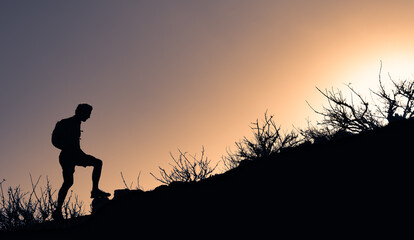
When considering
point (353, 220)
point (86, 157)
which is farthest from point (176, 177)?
point (353, 220)

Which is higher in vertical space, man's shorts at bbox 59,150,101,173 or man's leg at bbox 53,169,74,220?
man's shorts at bbox 59,150,101,173

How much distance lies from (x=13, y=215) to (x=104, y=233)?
716 inches

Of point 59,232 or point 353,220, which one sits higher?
point 59,232

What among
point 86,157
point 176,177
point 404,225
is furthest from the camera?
point 176,177

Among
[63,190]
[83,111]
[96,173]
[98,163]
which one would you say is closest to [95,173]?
[96,173]

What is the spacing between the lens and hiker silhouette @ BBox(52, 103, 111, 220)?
247 inches

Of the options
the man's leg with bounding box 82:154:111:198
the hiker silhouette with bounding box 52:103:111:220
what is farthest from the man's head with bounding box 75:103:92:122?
the man's leg with bounding box 82:154:111:198

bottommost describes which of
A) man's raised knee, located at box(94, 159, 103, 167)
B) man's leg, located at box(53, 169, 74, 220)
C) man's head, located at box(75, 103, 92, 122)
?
man's leg, located at box(53, 169, 74, 220)

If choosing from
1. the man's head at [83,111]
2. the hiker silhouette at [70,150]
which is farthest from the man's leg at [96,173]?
the man's head at [83,111]

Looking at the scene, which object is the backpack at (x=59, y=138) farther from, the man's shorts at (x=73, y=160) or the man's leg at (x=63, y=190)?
the man's leg at (x=63, y=190)

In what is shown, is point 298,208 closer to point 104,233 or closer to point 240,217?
point 240,217

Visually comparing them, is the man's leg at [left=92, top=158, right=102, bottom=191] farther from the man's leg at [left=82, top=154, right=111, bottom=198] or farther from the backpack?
the backpack

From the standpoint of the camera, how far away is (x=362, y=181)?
12.3ft

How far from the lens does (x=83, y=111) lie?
6.59 m
